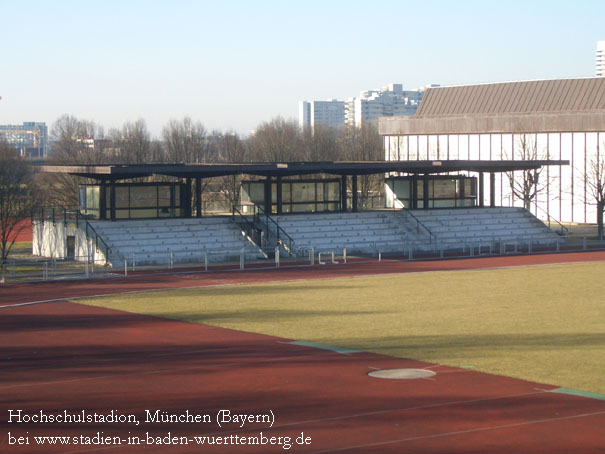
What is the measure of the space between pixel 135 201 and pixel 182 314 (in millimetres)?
26580

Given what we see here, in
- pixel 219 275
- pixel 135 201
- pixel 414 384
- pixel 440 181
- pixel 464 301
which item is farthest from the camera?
pixel 440 181

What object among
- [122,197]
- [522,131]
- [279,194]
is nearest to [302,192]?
[279,194]

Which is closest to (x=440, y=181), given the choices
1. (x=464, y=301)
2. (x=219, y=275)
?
(x=219, y=275)

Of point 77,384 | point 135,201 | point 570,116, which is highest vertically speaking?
point 570,116

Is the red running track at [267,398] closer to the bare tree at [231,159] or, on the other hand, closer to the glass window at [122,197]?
the glass window at [122,197]

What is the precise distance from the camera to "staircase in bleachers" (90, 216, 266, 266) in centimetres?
5081

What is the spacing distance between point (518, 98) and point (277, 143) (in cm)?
3846

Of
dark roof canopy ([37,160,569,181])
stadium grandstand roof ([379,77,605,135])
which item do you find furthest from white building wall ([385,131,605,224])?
dark roof canopy ([37,160,569,181])

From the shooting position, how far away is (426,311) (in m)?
31.3

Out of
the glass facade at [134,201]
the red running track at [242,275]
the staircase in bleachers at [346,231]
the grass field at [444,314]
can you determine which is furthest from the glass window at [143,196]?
the grass field at [444,314]

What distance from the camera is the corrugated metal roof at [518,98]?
91.0 m

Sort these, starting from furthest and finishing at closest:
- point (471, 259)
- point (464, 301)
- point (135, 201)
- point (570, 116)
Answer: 1. point (570, 116)
2. point (135, 201)
3. point (471, 259)
4. point (464, 301)

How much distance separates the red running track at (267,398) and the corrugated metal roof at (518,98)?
71.0 meters

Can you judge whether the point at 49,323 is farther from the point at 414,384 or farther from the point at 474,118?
the point at 474,118
